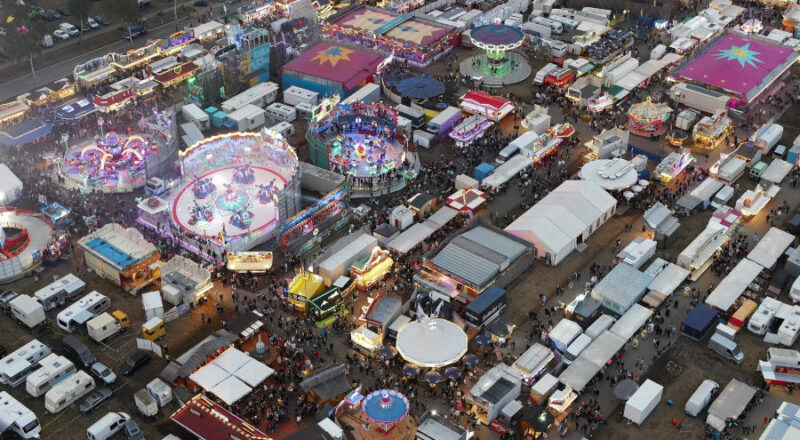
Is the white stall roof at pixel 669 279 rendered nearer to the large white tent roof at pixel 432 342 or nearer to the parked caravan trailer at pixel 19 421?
the large white tent roof at pixel 432 342

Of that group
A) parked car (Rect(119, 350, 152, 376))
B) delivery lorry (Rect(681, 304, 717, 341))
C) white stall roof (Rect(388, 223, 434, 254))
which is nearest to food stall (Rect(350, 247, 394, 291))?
white stall roof (Rect(388, 223, 434, 254))

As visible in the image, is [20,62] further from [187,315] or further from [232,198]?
[187,315]

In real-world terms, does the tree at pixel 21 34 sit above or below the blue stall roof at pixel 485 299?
above

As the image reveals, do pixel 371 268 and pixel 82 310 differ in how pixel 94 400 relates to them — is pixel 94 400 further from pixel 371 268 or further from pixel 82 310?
pixel 371 268

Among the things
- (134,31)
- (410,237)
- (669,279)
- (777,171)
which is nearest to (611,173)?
(669,279)

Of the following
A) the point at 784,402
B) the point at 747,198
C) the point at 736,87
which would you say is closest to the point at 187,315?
the point at 784,402

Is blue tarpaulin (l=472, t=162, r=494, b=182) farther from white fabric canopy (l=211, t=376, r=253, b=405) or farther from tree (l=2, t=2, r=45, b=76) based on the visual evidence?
tree (l=2, t=2, r=45, b=76)

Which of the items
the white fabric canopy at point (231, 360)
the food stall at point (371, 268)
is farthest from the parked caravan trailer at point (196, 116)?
the white fabric canopy at point (231, 360)
